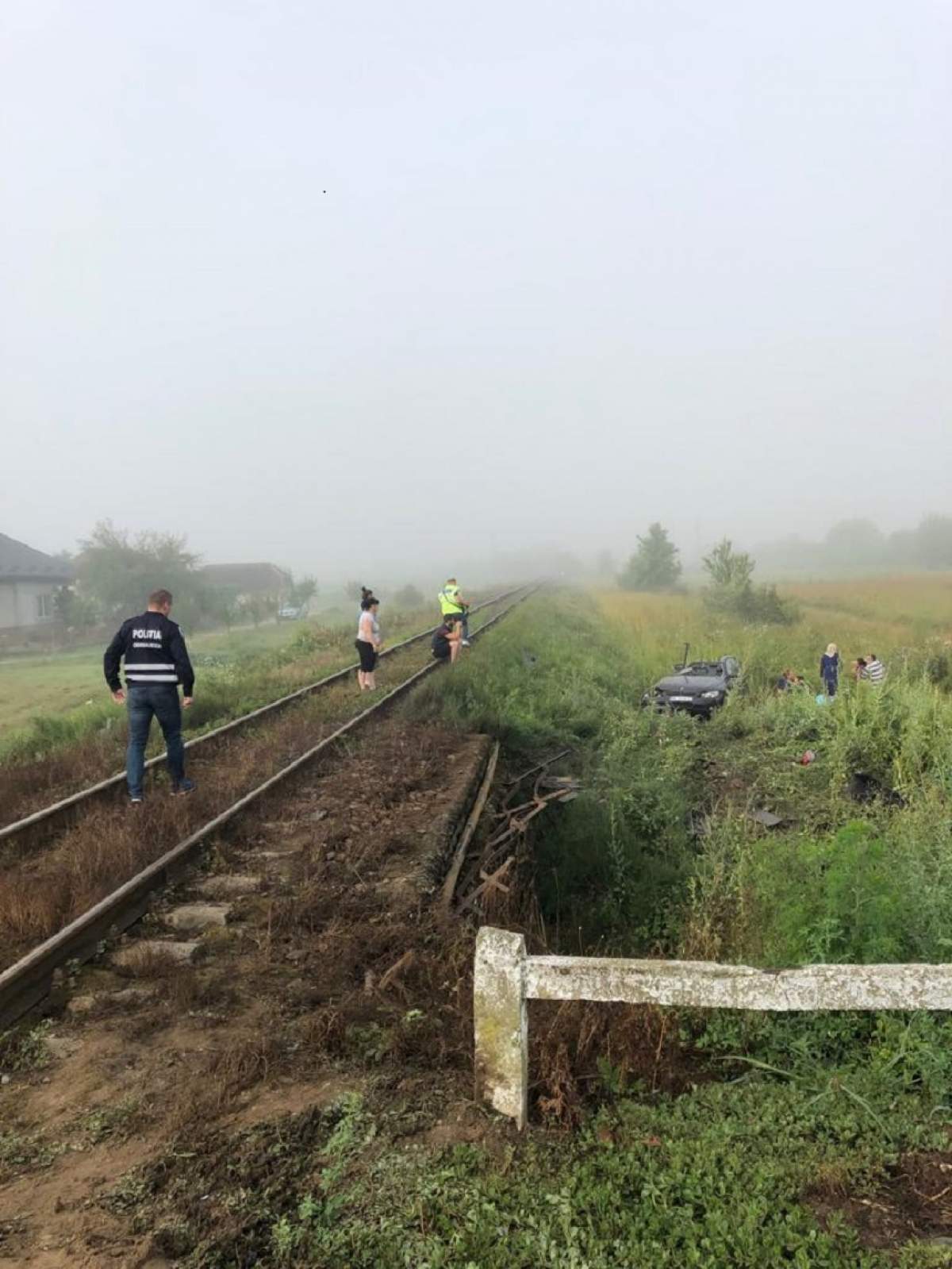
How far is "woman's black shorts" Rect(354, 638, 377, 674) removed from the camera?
42.9 ft

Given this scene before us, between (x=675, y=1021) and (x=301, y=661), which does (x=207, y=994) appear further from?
(x=301, y=661)

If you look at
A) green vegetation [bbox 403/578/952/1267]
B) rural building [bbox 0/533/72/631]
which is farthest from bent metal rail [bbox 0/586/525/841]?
rural building [bbox 0/533/72/631]

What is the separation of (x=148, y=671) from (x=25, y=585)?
4417 cm

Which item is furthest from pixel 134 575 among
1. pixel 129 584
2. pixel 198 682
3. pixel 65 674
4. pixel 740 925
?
pixel 740 925

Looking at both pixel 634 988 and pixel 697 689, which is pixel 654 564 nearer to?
pixel 697 689

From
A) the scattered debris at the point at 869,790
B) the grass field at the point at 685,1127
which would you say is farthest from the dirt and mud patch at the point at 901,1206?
the scattered debris at the point at 869,790

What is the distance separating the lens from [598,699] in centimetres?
1470

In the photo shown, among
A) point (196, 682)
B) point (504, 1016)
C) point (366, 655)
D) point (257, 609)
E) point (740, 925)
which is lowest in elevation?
point (740, 925)

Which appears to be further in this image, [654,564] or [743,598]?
[654,564]

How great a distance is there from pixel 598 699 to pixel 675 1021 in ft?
36.2

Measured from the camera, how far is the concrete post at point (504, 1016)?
285 centimetres

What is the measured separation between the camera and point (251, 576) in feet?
243

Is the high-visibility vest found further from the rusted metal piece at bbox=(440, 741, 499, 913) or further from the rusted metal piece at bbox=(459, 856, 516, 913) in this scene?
the rusted metal piece at bbox=(459, 856, 516, 913)

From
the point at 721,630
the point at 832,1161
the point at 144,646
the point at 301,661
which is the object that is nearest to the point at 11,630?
the point at 301,661
